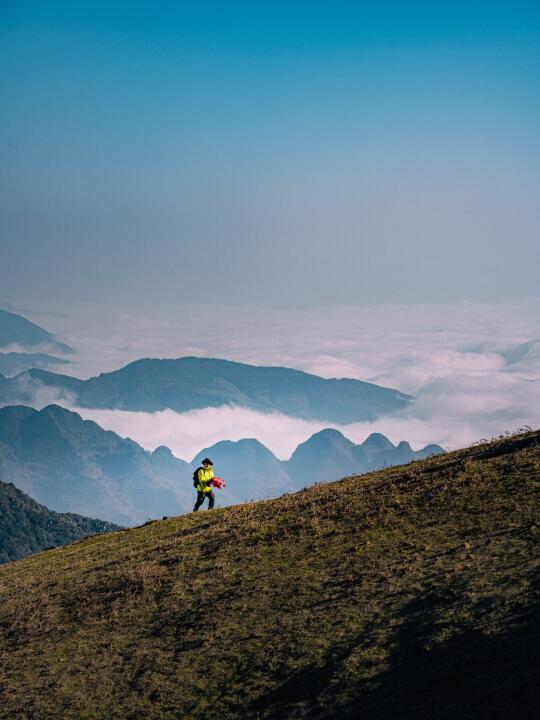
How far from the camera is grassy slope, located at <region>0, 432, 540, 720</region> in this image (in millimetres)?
19125

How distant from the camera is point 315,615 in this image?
23625 mm

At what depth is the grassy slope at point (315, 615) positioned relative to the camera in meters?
19.1

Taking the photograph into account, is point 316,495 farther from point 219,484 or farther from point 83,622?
point 83,622

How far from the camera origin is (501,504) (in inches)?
1136

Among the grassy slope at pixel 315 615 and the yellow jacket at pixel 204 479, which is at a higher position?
the yellow jacket at pixel 204 479

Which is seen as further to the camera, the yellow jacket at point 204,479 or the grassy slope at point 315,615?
the yellow jacket at point 204,479

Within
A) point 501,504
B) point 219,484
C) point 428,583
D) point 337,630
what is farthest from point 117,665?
point 219,484

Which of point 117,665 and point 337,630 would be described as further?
point 117,665

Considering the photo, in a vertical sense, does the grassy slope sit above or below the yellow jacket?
below

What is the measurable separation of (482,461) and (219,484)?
54.4 ft

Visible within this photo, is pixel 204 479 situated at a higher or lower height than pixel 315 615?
higher

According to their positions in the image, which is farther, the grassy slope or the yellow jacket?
the yellow jacket

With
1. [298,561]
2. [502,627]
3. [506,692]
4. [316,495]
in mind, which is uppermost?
[316,495]

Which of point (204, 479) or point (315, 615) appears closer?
point (315, 615)
